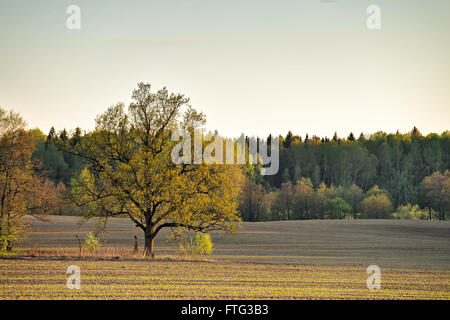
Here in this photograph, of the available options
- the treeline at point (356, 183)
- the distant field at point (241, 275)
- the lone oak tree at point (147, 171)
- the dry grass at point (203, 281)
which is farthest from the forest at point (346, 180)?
the dry grass at point (203, 281)

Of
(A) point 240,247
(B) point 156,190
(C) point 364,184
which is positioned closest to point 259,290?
(B) point 156,190

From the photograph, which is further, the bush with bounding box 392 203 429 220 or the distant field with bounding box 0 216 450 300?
the bush with bounding box 392 203 429 220

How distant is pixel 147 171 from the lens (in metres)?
26.9

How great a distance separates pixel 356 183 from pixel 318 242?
65.2 meters

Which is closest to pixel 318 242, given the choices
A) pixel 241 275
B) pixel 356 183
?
pixel 241 275

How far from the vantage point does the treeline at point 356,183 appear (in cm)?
8931

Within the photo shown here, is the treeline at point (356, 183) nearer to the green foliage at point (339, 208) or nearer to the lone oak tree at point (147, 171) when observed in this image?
the green foliage at point (339, 208)

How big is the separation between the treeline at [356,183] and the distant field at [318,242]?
→ 17.6 metres

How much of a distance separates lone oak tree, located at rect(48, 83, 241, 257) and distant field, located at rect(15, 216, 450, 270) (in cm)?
629

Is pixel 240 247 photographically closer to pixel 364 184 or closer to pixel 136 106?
pixel 136 106

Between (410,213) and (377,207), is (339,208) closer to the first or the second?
(377,207)

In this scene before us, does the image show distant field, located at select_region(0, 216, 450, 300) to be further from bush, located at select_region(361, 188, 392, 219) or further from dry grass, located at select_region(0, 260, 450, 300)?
bush, located at select_region(361, 188, 392, 219)

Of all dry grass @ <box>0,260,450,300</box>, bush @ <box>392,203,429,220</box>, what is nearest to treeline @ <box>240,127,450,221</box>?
bush @ <box>392,203,429,220</box>

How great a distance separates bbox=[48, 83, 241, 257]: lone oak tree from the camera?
88.6 feet
